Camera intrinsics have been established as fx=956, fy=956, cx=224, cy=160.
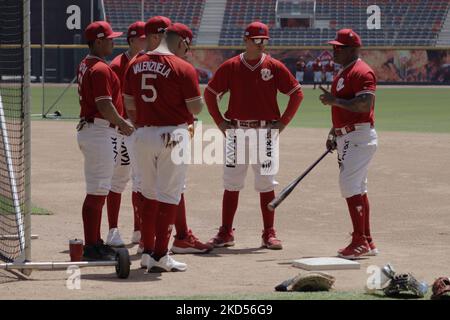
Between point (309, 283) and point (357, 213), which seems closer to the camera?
point (309, 283)

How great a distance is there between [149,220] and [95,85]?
1423 mm

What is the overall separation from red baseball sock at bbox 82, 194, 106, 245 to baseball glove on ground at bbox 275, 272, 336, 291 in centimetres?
248

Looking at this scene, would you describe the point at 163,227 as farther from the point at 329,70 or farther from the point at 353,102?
the point at 329,70

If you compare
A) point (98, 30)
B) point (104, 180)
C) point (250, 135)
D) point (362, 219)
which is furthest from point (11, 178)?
point (362, 219)

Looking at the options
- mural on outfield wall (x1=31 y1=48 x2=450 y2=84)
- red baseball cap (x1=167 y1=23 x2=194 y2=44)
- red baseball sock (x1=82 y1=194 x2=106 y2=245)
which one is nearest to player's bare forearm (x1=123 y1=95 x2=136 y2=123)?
red baseball cap (x1=167 y1=23 x2=194 y2=44)

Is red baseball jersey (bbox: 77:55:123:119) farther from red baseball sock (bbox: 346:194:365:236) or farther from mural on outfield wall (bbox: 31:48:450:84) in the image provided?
mural on outfield wall (bbox: 31:48:450:84)

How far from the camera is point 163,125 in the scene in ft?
29.7

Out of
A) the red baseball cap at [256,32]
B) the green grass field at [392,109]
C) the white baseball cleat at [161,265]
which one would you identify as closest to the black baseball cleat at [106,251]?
the white baseball cleat at [161,265]

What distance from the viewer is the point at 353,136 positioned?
10.2 m

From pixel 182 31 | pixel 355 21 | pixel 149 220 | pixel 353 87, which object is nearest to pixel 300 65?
pixel 355 21

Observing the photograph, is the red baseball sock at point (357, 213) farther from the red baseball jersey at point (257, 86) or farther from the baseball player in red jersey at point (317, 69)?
the baseball player in red jersey at point (317, 69)

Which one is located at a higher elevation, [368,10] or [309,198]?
[368,10]

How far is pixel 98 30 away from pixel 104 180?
1508 millimetres

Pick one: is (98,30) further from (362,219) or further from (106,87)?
(362,219)
